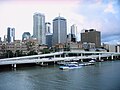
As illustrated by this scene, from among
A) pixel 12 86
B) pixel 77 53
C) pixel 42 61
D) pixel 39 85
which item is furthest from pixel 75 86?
pixel 77 53

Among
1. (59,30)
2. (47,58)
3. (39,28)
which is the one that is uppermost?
(39,28)

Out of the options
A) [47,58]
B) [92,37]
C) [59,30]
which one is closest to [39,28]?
[59,30]

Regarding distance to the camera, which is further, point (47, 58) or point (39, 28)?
point (39, 28)

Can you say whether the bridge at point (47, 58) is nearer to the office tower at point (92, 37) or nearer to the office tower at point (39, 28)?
the office tower at point (92, 37)

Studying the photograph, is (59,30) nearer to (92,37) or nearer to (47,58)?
(92,37)

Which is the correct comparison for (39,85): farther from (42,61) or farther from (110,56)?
(110,56)

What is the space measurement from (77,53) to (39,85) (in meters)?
14.1

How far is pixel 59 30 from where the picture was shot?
3145cm

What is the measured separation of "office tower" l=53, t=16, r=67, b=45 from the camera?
1211 inches

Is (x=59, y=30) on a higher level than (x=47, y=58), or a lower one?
higher

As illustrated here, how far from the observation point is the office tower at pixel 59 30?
30.8 m

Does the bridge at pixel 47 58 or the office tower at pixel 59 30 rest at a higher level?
the office tower at pixel 59 30

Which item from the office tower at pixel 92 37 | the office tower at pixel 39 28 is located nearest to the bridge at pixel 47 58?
the office tower at pixel 92 37

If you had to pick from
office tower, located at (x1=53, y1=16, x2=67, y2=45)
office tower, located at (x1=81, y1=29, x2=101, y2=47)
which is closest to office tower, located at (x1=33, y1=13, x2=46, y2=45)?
office tower, located at (x1=53, y1=16, x2=67, y2=45)
